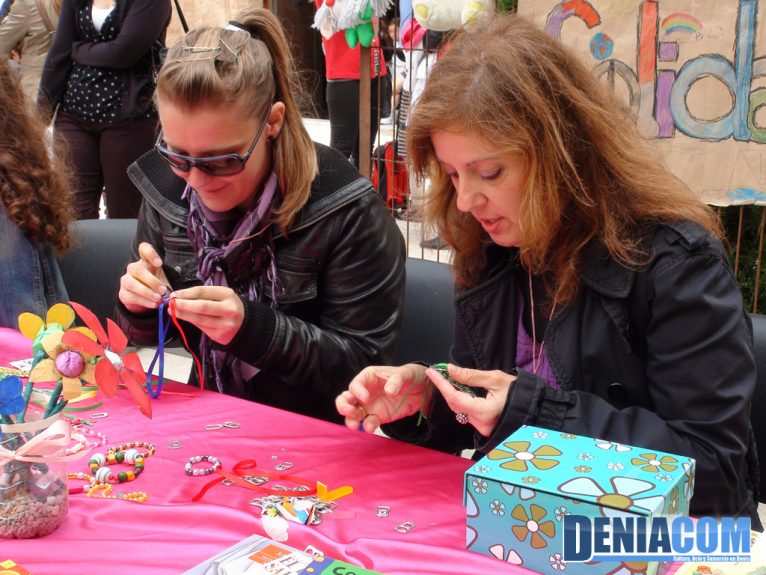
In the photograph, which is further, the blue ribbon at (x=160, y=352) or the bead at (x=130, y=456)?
the blue ribbon at (x=160, y=352)

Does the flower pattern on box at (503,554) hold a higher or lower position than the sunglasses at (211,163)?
lower

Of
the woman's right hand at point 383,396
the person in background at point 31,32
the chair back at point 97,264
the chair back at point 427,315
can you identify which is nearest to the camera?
the woman's right hand at point 383,396

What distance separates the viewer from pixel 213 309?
1.45 m

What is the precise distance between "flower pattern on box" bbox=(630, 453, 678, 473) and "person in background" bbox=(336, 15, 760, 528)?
156mm

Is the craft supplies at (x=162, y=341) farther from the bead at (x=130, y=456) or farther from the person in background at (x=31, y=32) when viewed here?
the person in background at (x=31, y=32)

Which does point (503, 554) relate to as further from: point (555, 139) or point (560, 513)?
point (555, 139)

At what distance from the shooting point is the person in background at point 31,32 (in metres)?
4.11

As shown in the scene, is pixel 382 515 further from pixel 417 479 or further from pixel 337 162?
pixel 337 162

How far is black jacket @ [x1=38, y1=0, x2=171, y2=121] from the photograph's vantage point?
3404mm

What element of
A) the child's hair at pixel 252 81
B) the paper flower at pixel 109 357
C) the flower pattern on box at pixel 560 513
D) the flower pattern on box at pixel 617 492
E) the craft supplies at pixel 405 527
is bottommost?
the craft supplies at pixel 405 527

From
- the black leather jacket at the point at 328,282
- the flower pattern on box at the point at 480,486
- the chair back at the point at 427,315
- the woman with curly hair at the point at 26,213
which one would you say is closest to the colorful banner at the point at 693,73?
the chair back at the point at 427,315

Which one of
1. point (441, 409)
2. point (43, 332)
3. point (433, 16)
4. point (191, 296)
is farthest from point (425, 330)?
point (433, 16)

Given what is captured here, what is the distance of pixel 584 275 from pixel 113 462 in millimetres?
788

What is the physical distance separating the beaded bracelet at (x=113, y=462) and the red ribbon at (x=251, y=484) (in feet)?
0.39
